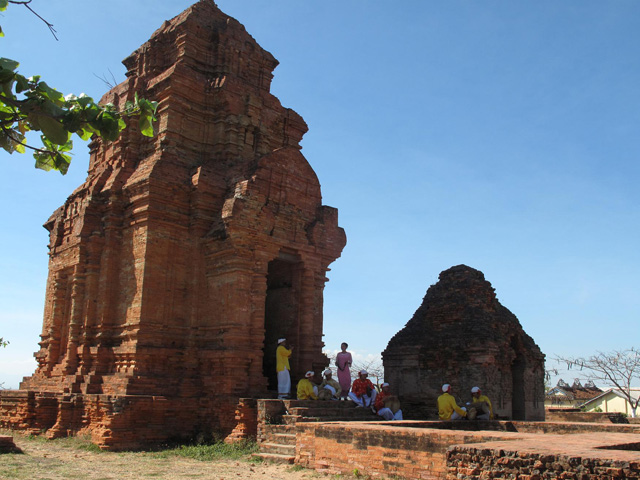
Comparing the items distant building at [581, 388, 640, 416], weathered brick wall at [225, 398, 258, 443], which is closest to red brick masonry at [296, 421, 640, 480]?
weathered brick wall at [225, 398, 258, 443]

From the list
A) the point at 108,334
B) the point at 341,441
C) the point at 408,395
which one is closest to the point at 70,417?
the point at 108,334

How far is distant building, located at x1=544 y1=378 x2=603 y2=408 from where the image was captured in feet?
141

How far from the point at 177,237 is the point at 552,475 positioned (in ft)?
33.0

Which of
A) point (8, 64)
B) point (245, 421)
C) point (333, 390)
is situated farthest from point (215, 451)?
point (8, 64)

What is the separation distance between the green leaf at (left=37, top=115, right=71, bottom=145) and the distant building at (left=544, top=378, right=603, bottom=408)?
42.9m

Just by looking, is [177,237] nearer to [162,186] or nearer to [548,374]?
[162,186]

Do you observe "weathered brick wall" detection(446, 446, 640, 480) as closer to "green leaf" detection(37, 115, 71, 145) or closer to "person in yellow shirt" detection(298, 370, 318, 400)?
"green leaf" detection(37, 115, 71, 145)

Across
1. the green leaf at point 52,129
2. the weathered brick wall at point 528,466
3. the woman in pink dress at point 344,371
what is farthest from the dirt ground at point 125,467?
the green leaf at point 52,129

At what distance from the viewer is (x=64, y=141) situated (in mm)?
4281

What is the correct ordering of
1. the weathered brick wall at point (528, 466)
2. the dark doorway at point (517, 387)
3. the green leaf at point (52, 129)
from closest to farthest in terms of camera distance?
the green leaf at point (52, 129), the weathered brick wall at point (528, 466), the dark doorway at point (517, 387)

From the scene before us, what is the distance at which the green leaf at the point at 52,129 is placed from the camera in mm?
4246

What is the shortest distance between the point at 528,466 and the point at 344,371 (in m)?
8.39

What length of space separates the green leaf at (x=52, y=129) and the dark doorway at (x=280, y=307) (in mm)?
10256

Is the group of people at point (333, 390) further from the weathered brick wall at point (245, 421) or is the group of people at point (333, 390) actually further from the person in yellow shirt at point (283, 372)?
the weathered brick wall at point (245, 421)
